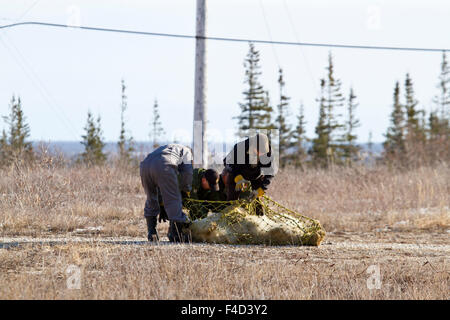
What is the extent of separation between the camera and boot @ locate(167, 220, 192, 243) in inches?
399

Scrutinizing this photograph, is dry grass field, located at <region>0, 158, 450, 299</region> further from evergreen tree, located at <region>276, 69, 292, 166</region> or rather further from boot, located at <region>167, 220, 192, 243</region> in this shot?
evergreen tree, located at <region>276, 69, 292, 166</region>

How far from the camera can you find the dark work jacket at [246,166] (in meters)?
10.3

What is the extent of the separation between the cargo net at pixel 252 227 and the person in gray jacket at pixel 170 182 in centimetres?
34

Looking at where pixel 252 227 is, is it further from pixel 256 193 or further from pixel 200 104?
pixel 200 104

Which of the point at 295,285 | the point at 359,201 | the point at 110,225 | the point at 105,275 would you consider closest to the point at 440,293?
the point at 295,285

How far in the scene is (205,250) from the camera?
921cm

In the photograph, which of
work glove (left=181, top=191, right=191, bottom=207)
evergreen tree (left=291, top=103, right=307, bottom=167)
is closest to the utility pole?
work glove (left=181, top=191, right=191, bottom=207)

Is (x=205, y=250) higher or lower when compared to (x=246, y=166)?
lower

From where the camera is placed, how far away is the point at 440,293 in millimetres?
7000

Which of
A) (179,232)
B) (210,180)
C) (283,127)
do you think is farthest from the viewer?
(283,127)

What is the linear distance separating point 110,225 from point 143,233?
934mm

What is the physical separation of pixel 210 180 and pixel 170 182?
51.7 inches

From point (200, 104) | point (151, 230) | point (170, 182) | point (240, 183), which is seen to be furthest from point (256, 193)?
point (200, 104)
